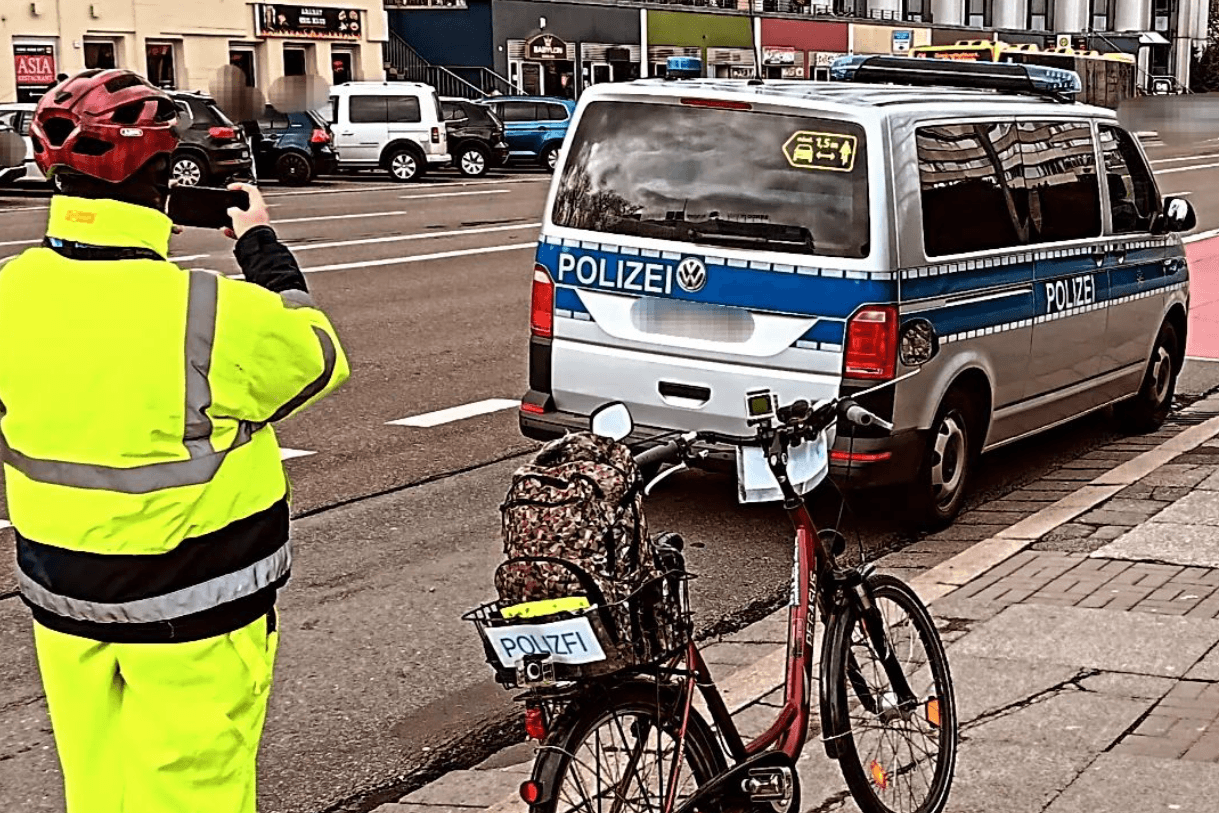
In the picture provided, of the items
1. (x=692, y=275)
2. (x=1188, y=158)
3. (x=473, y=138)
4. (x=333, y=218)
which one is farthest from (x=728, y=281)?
(x=1188, y=158)

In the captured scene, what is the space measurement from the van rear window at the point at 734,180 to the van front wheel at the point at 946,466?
3.26 feet

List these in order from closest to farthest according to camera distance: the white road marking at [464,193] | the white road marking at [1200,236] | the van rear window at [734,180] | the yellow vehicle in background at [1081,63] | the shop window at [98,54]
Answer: the van rear window at [734,180] → the white road marking at [1200,236] → the yellow vehicle in background at [1081,63] → the white road marking at [464,193] → the shop window at [98,54]

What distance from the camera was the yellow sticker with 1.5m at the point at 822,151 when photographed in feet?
23.7

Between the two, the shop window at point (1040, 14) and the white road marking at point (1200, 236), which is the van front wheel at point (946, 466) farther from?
the shop window at point (1040, 14)

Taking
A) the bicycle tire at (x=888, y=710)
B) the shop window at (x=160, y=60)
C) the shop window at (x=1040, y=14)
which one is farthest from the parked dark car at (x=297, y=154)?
the shop window at (x=1040, y=14)

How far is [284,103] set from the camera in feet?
12.6

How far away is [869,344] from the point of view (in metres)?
7.09

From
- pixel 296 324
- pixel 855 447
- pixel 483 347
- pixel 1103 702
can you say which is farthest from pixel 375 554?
pixel 483 347

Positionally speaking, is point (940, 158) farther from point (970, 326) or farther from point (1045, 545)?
point (1045, 545)

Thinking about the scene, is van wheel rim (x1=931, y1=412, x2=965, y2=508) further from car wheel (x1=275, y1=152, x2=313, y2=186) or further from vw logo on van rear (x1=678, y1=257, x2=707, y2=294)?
car wheel (x1=275, y1=152, x2=313, y2=186)

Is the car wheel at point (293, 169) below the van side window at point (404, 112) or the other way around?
below

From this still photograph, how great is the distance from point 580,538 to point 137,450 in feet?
2.69

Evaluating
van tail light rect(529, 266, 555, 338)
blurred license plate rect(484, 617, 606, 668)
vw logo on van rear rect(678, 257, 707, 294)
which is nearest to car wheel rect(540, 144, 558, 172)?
van tail light rect(529, 266, 555, 338)

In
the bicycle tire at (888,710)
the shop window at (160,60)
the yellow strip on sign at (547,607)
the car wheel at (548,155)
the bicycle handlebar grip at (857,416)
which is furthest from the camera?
the shop window at (160,60)
